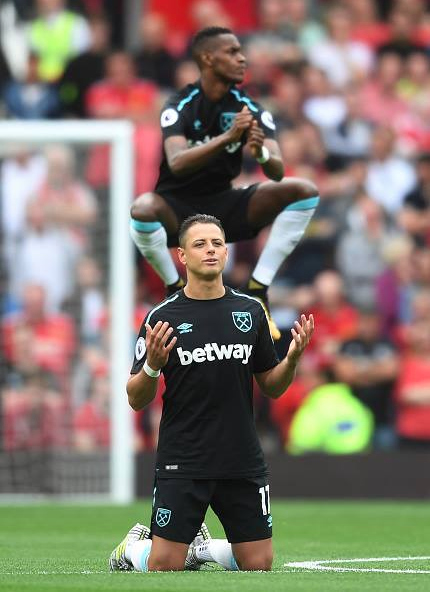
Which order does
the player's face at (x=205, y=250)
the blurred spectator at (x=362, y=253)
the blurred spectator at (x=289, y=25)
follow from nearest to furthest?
1. the player's face at (x=205, y=250)
2. the blurred spectator at (x=362, y=253)
3. the blurred spectator at (x=289, y=25)

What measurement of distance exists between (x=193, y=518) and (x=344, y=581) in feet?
4.14

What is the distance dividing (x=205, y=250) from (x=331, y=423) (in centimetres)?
880

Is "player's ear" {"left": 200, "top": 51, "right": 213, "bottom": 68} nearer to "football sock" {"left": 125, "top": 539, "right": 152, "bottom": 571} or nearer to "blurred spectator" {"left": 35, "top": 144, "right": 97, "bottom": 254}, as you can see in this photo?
"football sock" {"left": 125, "top": 539, "right": 152, "bottom": 571}

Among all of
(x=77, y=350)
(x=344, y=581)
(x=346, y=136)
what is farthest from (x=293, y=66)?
(x=344, y=581)

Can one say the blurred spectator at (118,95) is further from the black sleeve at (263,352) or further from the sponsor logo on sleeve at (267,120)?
the black sleeve at (263,352)

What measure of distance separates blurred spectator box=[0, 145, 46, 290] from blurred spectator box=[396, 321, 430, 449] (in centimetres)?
459

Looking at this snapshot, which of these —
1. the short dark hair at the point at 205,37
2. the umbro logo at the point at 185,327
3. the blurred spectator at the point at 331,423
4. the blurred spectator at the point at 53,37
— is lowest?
the blurred spectator at the point at 331,423

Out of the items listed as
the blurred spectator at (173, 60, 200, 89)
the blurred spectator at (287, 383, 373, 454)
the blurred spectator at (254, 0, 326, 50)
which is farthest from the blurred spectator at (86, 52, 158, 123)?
the blurred spectator at (287, 383, 373, 454)

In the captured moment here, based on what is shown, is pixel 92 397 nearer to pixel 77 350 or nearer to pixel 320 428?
pixel 77 350

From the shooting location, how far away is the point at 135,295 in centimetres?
1862

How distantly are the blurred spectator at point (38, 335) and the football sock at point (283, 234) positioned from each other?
6.26 metres

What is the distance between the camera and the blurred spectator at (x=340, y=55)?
2131 cm

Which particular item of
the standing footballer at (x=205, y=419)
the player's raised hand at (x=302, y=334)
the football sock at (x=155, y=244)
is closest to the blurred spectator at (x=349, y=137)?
the football sock at (x=155, y=244)

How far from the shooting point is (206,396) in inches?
379
